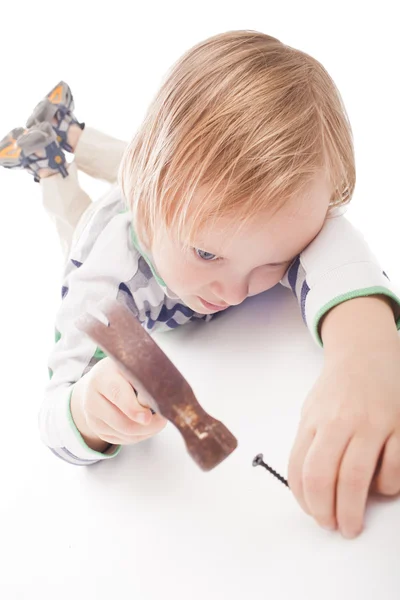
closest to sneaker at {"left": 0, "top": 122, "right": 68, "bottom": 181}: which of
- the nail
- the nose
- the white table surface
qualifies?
the white table surface

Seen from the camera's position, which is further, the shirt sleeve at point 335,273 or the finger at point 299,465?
the shirt sleeve at point 335,273

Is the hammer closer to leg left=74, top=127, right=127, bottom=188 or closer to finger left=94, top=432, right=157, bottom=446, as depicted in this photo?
finger left=94, top=432, right=157, bottom=446

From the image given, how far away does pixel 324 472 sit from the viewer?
1.86 feet

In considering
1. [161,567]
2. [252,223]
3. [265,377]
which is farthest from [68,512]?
[252,223]

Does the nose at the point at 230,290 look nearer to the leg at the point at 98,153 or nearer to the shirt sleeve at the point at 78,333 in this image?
the shirt sleeve at the point at 78,333

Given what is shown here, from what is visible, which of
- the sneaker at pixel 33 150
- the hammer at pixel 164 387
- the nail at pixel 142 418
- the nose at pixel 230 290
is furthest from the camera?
the sneaker at pixel 33 150

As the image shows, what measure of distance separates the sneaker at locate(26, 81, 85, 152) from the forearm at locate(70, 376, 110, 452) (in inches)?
21.8

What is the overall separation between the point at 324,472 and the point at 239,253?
0.22 meters

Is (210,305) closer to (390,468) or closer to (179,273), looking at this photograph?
(179,273)

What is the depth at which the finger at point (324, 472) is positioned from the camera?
1.86 ft

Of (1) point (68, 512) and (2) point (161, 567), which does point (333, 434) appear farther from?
(1) point (68, 512)

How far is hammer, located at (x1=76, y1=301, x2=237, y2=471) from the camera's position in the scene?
0.50 meters

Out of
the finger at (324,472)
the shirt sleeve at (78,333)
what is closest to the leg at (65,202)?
the shirt sleeve at (78,333)

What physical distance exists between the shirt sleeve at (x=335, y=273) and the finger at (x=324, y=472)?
18 centimetres
